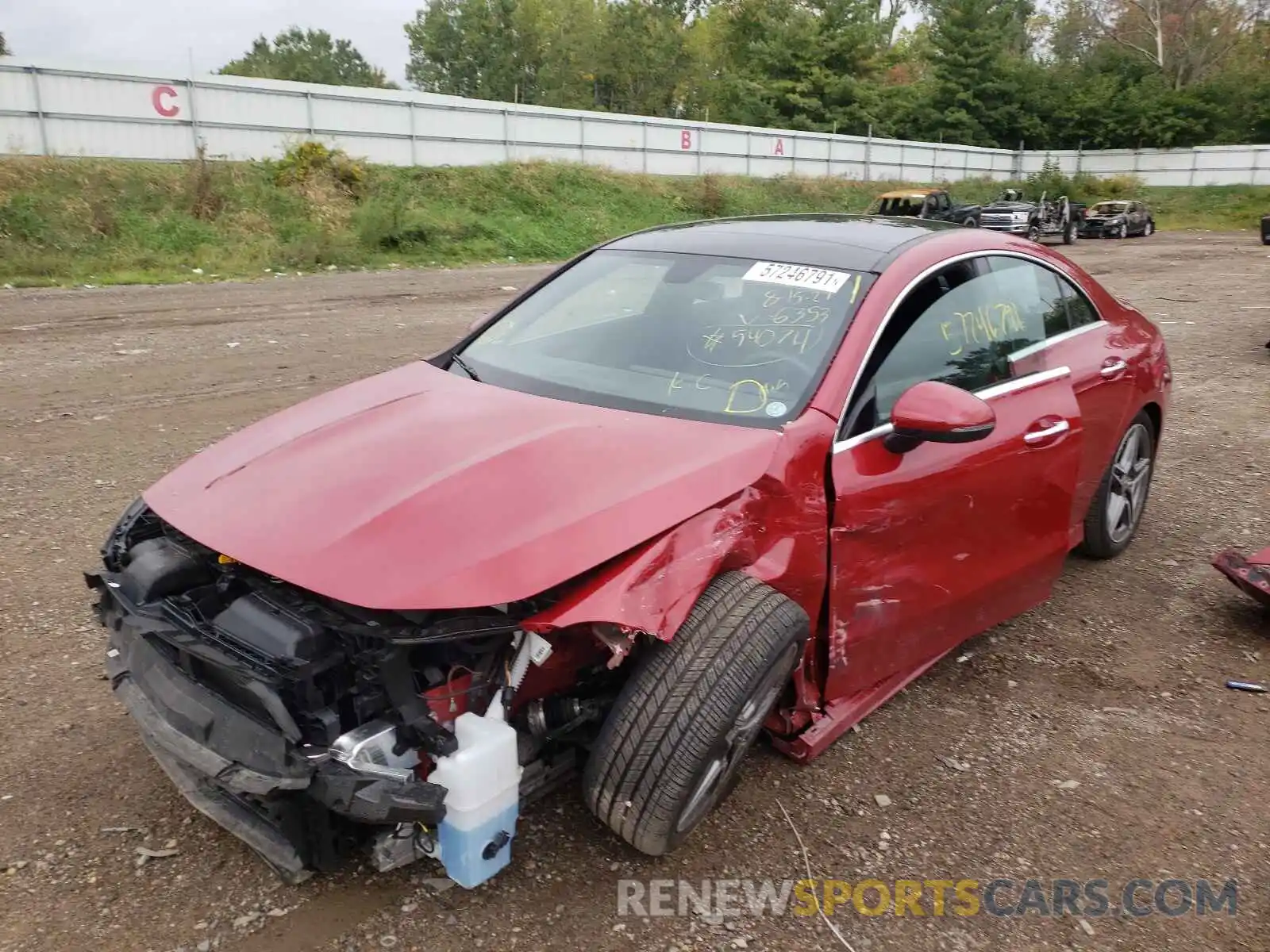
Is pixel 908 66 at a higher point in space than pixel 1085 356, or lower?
higher

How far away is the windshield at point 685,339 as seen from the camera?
9.45ft

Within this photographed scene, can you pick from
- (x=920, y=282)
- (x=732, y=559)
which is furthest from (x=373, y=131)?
(x=732, y=559)

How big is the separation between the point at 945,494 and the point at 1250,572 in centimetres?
180

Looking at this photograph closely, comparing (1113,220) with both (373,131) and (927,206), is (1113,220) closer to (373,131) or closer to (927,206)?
(927,206)

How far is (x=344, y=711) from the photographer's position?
2.18 meters

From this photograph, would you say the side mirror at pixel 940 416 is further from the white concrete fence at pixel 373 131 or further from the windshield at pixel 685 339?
the white concrete fence at pixel 373 131

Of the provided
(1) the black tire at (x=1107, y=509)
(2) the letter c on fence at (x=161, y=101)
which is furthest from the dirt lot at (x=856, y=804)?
(2) the letter c on fence at (x=161, y=101)

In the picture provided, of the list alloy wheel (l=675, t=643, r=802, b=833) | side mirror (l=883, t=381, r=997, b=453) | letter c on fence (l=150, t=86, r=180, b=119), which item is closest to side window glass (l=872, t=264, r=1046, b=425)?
side mirror (l=883, t=381, r=997, b=453)

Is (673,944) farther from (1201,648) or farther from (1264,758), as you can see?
(1201,648)

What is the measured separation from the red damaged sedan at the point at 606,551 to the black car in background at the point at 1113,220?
1217 inches

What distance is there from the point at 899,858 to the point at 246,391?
6298 mm

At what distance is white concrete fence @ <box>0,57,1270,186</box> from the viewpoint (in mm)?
19672

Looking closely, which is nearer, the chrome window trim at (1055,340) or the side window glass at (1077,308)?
the chrome window trim at (1055,340)

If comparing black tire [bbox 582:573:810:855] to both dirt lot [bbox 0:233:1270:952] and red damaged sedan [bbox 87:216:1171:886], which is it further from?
dirt lot [bbox 0:233:1270:952]
